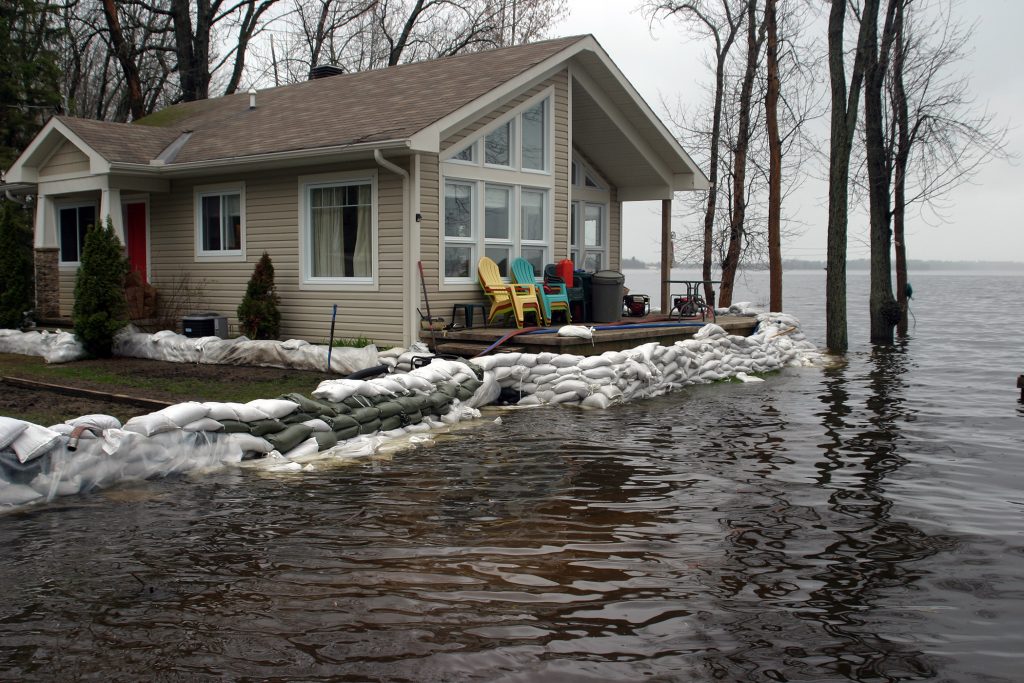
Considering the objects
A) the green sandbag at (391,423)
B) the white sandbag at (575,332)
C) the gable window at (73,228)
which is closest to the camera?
the green sandbag at (391,423)

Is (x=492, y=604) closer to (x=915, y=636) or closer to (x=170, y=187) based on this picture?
(x=915, y=636)

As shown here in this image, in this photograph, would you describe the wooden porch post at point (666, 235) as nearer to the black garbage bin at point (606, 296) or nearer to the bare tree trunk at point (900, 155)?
the black garbage bin at point (606, 296)

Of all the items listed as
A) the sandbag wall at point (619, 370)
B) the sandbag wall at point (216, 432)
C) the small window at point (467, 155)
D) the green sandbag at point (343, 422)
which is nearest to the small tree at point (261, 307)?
the small window at point (467, 155)

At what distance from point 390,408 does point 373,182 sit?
194 inches

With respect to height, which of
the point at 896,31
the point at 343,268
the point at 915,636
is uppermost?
the point at 896,31

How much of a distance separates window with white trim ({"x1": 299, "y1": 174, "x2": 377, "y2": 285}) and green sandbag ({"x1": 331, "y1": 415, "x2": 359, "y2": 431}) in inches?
190

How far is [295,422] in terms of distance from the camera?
8.13 metres

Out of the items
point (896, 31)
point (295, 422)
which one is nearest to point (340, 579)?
point (295, 422)

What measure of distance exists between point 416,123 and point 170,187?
5.62 meters

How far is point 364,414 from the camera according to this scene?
866 centimetres

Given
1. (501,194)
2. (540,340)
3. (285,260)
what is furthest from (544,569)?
(285,260)

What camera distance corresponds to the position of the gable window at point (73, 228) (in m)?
17.7

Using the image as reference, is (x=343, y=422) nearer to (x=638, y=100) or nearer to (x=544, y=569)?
(x=544, y=569)

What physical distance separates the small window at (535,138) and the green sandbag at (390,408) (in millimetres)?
6538
